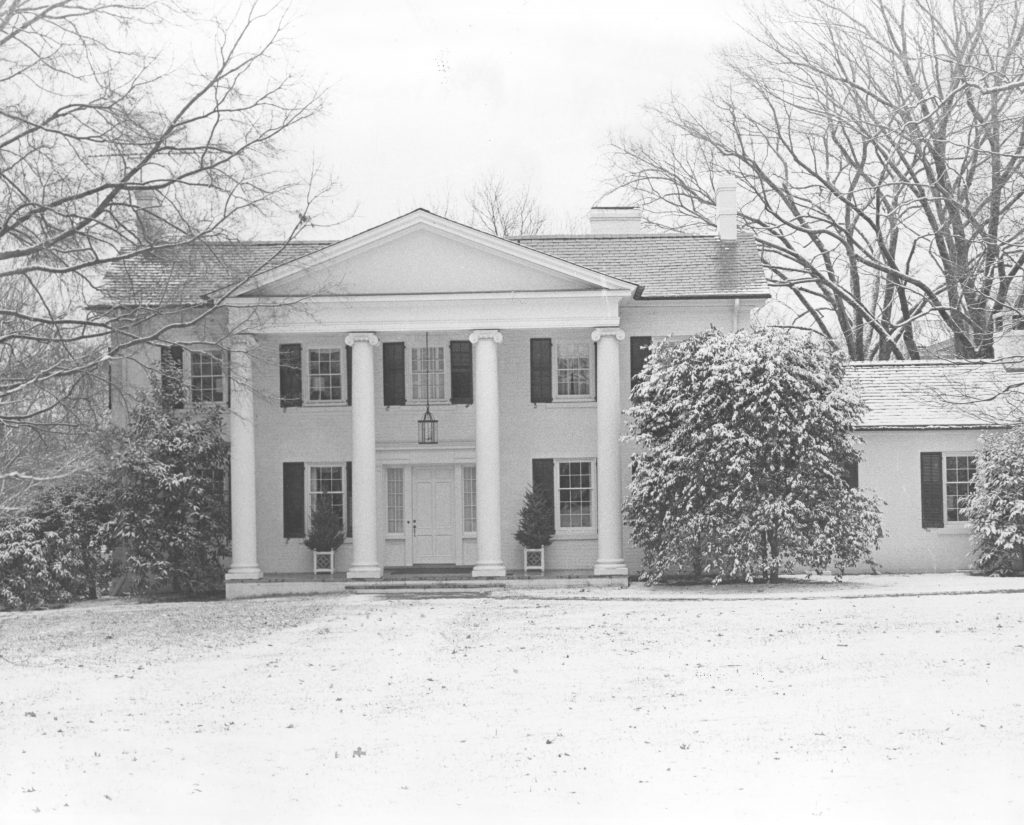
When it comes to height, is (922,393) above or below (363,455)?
above

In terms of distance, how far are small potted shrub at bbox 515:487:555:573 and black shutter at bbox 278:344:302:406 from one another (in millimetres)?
5274

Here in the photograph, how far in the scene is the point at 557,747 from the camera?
476 inches

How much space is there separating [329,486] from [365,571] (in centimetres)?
270

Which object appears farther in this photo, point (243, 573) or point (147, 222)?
point (243, 573)

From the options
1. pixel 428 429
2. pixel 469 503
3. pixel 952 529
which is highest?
pixel 428 429

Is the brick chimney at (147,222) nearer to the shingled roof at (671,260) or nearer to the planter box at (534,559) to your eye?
the shingled roof at (671,260)

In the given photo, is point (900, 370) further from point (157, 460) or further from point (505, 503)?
point (157, 460)

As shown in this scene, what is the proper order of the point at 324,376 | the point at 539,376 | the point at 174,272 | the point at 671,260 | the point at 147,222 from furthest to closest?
the point at 671,260, the point at 324,376, the point at 539,376, the point at 174,272, the point at 147,222

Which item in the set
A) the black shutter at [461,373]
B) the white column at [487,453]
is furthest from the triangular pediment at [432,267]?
the black shutter at [461,373]

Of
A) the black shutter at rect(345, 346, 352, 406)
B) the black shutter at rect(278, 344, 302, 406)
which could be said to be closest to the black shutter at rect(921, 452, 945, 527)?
the black shutter at rect(345, 346, 352, 406)

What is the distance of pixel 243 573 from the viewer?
28.2 metres

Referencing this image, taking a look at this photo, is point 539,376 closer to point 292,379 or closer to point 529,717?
point 292,379

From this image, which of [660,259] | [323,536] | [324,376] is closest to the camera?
[323,536]

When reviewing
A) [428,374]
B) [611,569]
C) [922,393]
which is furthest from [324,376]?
[922,393]
